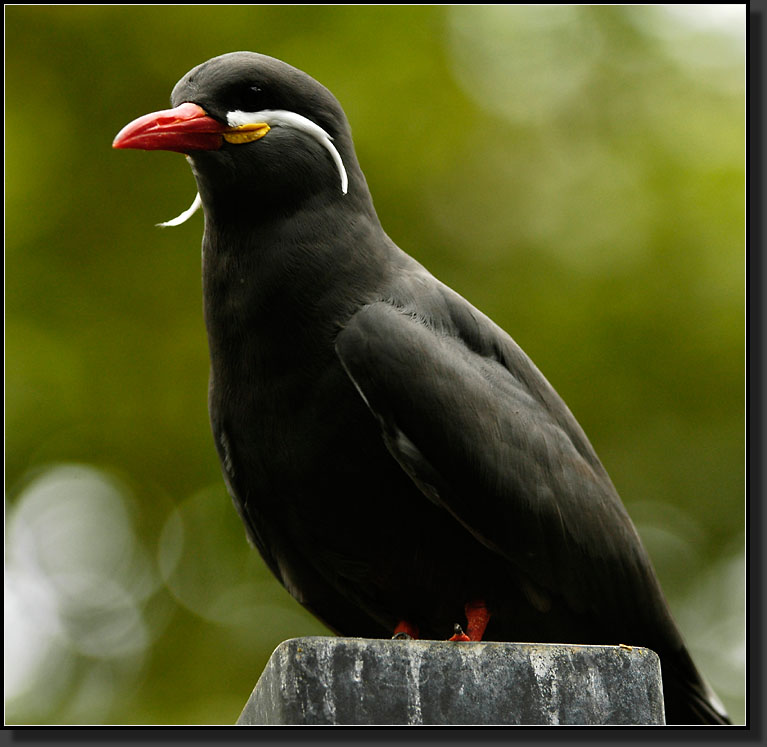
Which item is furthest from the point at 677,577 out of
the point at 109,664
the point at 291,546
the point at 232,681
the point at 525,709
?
the point at 525,709

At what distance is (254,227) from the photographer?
6.14m

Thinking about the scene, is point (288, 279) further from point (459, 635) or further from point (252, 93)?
point (459, 635)

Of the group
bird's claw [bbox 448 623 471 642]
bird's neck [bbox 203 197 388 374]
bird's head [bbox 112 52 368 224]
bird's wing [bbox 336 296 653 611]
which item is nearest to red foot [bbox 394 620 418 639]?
bird's claw [bbox 448 623 471 642]

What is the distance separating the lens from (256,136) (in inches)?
238

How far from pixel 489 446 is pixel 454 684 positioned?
4.27 feet

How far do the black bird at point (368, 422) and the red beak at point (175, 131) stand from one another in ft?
0.03

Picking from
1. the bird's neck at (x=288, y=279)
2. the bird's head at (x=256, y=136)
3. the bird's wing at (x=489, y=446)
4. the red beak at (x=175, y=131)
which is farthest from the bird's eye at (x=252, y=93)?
the bird's wing at (x=489, y=446)

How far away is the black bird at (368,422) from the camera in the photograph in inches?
224

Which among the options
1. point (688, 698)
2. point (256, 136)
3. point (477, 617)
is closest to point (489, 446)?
point (477, 617)

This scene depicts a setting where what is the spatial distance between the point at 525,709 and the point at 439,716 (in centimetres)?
34

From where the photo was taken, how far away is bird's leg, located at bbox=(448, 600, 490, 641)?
586 cm

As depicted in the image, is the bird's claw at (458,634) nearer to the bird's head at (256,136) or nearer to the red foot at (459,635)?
the red foot at (459,635)

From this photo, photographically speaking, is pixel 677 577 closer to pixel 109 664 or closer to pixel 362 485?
pixel 109 664

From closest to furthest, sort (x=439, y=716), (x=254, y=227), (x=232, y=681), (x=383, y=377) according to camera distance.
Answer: (x=439, y=716)
(x=383, y=377)
(x=254, y=227)
(x=232, y=681)
